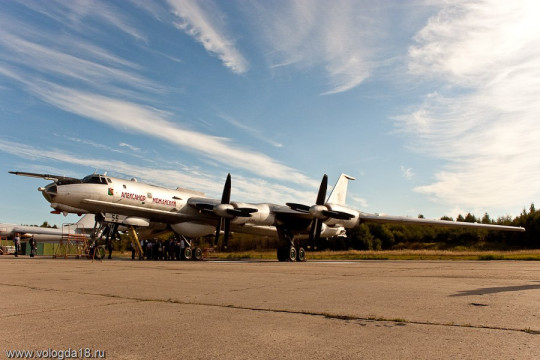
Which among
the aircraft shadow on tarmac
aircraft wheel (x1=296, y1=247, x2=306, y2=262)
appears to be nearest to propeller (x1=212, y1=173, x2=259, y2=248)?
aircraft wheel (x1=296, y1=247, x2=306, y2=262)

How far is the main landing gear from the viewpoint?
76.2 feet

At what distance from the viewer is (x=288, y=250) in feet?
76.6

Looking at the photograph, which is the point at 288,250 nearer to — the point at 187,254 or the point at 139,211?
the point at 187,254

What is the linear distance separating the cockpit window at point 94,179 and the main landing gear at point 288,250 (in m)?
9.94

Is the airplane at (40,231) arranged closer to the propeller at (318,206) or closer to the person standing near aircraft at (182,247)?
the person standing near aircraft at (182,247)

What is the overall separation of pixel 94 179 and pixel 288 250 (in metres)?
11.1

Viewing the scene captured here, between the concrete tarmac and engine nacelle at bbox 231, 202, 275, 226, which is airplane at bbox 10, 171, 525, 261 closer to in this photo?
engine nacelle at bbox 231, 202, 275, 226

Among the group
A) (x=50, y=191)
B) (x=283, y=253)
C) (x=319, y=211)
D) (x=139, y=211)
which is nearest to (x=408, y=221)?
(x=319, y=211)

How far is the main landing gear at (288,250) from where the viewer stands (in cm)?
2323

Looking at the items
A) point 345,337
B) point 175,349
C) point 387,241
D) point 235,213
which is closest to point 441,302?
point 345,337

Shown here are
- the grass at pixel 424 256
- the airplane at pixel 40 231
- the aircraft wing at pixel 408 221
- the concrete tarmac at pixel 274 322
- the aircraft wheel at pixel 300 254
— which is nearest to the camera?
the concrete tarmac at pixel 274 322

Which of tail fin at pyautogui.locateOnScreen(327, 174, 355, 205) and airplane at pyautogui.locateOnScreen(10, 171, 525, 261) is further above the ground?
tail fin at pyautogui.locateOnScreen(327, 174, 355, 205)

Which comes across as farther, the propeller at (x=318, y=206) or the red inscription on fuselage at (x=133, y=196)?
the propeller at (x=318, y=206)

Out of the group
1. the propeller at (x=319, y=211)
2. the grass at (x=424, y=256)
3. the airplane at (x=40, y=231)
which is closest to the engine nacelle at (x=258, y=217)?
the propeller at (x=319, y=211)
